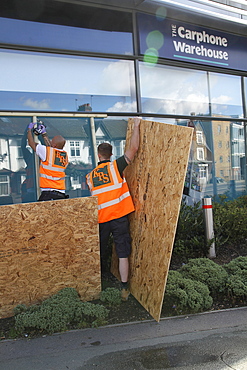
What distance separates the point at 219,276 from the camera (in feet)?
15.1

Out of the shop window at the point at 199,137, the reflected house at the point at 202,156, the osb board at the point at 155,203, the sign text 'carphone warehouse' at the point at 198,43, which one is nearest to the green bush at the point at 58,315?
the osb board at the point at 155,203

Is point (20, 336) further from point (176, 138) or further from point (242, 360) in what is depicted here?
point (176, 138)

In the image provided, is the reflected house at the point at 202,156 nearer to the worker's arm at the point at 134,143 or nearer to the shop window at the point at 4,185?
the worker's arm at the point at 134,143

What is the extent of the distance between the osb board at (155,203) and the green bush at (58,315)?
0.66 meters

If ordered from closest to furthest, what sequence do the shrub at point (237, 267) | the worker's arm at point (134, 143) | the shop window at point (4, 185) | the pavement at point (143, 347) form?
1. the pavement at point (143, 347)
2. the worker's arm at point (134, 143)
3. the shrub at point (237, 267)
4. the shop window at point (4, 185)

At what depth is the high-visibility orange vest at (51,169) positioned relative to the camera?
5.55 metres

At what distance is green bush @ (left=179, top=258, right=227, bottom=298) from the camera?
4.52m

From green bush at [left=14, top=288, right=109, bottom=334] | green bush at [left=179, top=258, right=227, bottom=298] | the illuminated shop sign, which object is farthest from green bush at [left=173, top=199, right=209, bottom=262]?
the illuminated shop sign

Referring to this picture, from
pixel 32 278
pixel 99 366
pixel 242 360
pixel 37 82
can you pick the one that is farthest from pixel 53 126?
pixel 242 360

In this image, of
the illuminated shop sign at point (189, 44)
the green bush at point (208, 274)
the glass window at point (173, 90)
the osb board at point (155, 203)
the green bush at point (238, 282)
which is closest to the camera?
the osb board at point (155, 203)

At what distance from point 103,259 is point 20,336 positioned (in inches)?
78.4

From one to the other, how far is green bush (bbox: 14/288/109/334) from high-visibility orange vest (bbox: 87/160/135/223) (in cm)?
115

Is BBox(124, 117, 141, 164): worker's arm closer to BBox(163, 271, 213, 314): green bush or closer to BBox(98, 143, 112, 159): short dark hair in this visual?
BBox(98, 143, 112, 159): short dark hair

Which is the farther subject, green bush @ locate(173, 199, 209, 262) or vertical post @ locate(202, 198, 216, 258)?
vertical post @ locate(202, 198, 216, 258)
